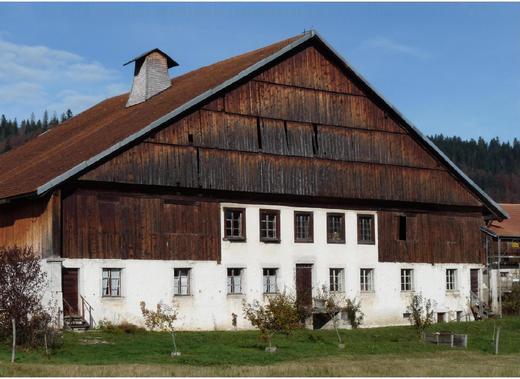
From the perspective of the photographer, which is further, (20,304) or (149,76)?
(149,76)

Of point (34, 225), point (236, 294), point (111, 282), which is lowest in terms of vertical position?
point (236, 294)

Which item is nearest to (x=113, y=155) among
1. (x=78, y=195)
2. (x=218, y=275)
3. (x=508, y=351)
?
(x=78, y=195)

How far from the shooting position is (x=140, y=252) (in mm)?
38656

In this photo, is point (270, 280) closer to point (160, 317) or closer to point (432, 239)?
point (432, 239)

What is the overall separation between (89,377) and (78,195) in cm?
1499

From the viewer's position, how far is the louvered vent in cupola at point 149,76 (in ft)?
158

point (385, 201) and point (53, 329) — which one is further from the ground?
point (385, 201)

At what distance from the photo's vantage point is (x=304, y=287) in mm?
43875

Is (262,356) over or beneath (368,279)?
beneath

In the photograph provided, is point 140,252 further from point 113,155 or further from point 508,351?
point 508,351

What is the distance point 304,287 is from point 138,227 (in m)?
9.15

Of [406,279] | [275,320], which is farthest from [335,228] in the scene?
[275,320]

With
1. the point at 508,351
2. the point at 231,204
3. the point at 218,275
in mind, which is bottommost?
the point at 508,351

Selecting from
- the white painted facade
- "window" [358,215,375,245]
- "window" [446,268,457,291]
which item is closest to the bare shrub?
the white painted facade
